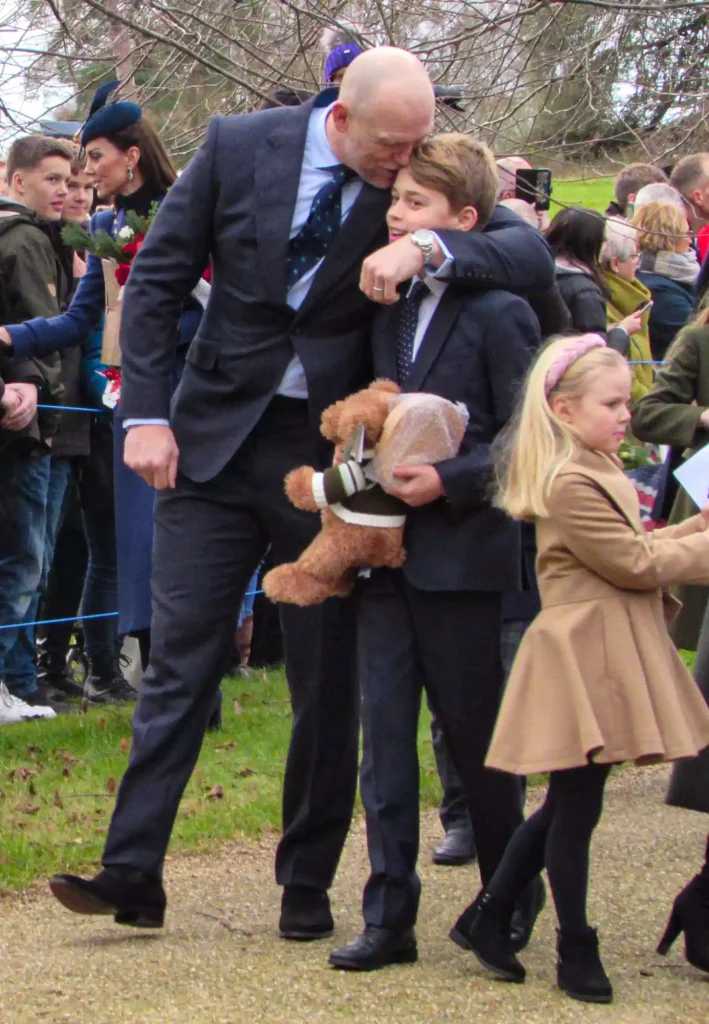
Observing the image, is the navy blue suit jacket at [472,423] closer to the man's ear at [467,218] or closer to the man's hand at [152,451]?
the man's ear at [467,218]

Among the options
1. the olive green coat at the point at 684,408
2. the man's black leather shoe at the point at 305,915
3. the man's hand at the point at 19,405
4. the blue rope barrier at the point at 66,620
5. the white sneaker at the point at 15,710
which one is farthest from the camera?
the blue rope barrier at the point at 66,620

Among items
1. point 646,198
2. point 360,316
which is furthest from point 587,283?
point 360,316

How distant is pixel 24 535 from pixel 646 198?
10.5 feet

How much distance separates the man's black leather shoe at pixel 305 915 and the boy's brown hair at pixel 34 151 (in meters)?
4.14

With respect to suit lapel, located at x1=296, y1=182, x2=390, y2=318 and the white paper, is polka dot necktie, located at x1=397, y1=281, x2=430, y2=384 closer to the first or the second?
suit lapel, located at x1=296, y1=182, x2=390, y2=318

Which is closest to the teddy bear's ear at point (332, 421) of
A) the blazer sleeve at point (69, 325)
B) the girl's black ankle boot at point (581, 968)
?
the girl's black ankle boot at point (581, 968)

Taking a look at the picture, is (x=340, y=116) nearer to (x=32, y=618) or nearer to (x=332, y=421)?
(x=332, y=421)

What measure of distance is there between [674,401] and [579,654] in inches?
71.3

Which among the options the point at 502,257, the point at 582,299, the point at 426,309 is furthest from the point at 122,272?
the point at 502,257

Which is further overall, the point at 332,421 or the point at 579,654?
the point at 332,421

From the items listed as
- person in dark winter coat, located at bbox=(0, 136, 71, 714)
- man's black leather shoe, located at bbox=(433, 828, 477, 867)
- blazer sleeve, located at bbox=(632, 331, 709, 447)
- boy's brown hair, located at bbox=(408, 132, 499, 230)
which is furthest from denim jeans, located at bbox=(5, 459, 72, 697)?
boy's brown hair, located at bbox=(408, 132, 499, 230)

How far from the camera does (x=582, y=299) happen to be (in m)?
6.41

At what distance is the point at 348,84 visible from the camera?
4125mm

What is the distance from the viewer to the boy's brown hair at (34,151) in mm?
7508
